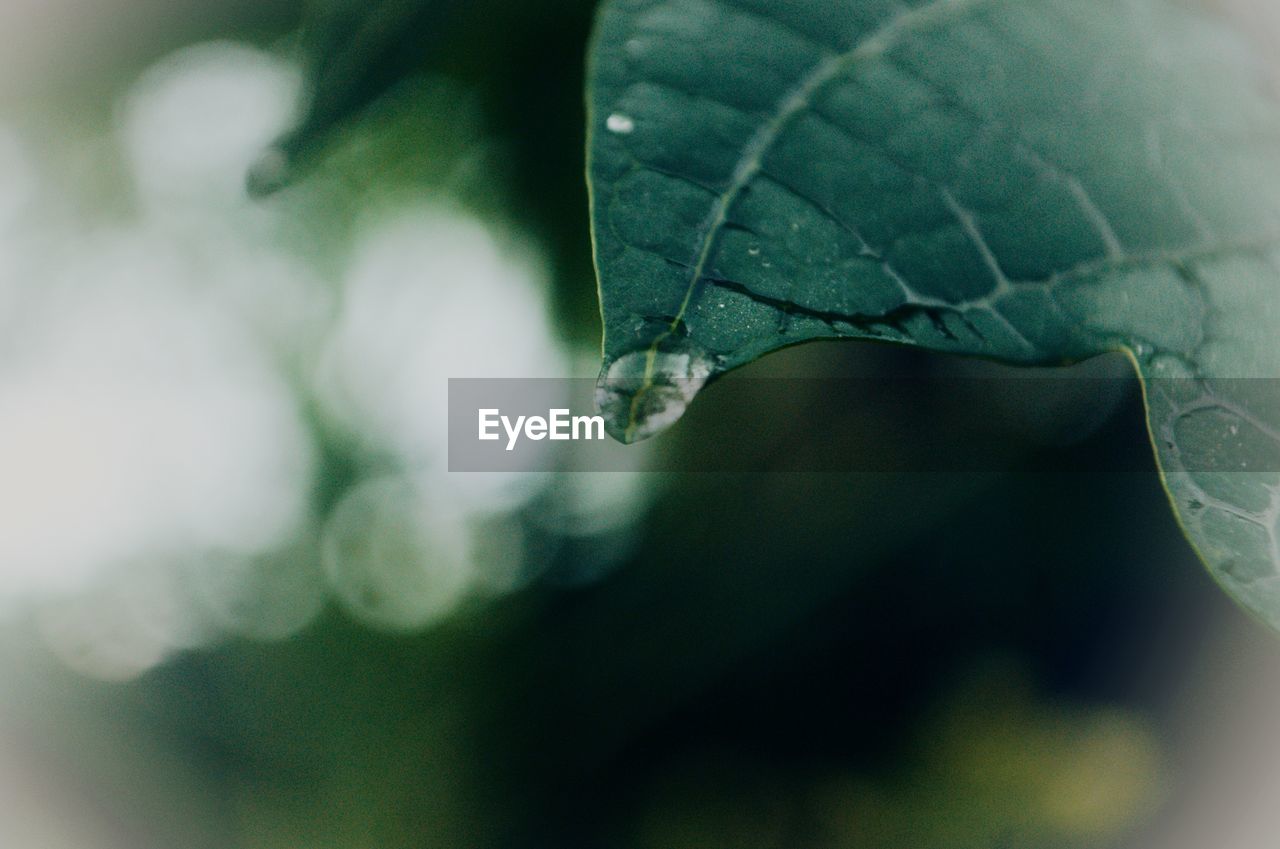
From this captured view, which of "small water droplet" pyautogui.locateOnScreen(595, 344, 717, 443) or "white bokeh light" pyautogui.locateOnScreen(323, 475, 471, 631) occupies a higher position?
"small water droplet" pyautogui.locateOnScreen(595, 344, 717, 443)

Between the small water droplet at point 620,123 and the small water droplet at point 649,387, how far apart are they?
0.04 meters

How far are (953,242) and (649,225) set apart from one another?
0.06 m

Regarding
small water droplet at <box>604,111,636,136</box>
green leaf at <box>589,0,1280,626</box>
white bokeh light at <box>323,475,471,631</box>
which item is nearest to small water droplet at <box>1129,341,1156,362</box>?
green leaf at <box>589,0,1280,626</box>

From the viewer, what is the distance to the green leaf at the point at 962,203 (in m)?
0.14

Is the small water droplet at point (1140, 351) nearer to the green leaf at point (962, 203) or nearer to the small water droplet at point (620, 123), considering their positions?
the green leaf at point (962, 203)

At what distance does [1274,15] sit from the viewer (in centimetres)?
19

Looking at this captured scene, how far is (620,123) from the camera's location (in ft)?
0.49

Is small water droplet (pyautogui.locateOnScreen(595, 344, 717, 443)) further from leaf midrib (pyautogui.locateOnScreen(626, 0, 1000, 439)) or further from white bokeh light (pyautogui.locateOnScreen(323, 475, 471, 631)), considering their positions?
white bokeh light (pyautogui.locateOnScreen(323, 475, 471, 631))

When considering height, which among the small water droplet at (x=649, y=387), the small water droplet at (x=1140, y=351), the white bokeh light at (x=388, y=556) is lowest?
A: the white bokeh light at (x=388, y=556)

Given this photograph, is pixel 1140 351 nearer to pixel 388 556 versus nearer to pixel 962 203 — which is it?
pixel 962 203

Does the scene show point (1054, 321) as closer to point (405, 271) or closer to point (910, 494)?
point (910, 494)

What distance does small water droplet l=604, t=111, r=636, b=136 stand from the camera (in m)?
0.15

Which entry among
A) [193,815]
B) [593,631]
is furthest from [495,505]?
[193,815]

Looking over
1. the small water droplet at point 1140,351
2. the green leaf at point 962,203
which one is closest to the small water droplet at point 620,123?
the green leaf at point 962,203
